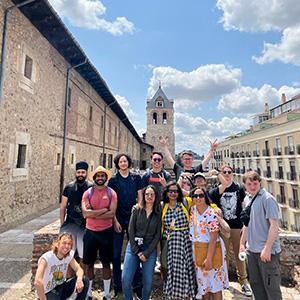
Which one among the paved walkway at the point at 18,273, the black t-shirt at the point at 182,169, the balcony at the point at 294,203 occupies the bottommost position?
the balcony at the point at 294,203

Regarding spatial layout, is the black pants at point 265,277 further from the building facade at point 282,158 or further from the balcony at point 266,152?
the balcony at point 266,152

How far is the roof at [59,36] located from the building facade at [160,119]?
66.5 feet


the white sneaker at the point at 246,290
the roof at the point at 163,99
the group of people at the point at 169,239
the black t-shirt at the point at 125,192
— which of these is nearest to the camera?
the group of people at the point at 169,239

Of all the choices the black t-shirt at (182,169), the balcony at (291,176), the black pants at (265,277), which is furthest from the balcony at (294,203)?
the black pants at (265,277)

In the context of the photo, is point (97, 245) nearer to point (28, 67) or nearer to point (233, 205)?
point (233, 205)

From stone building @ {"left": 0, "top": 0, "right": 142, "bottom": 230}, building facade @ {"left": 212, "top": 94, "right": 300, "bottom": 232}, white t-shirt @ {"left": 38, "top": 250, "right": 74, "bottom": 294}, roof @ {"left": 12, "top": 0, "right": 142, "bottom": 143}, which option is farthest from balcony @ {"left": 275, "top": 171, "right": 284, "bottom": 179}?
white t-shirt @ {"left": 38, "top": 250, "right": 74, "bottom": 294}

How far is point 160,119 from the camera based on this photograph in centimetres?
3412

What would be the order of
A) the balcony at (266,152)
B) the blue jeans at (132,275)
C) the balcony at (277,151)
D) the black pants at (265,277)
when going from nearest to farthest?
the black pants at (265,277) < the blue jeans at (132,275) < the balcony at (277,151) < the balcony at (266,152)

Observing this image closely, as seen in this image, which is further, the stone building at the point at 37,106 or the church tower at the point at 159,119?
the church tower at the point at 159,119

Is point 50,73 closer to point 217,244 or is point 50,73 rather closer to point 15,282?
point 15,282

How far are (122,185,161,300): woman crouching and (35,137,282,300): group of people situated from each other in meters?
0.01

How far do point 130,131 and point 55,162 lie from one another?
2172 centimetres

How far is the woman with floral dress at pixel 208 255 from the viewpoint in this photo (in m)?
2.19

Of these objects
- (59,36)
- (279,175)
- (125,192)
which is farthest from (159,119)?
(125,192)
